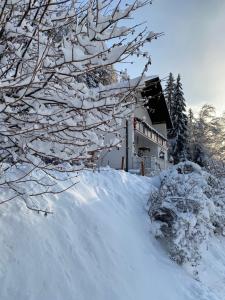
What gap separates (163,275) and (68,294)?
8.63 feet

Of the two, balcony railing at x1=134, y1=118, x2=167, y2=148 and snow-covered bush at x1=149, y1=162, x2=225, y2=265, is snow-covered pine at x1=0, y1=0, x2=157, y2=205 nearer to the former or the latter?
snow-covered bush at x1=149, y1=162, x2=225, y2=265

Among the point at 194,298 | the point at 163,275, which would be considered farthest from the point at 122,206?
the point at 194,298

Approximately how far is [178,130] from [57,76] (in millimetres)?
40303

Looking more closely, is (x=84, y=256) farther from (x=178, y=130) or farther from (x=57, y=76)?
(x=178, y=130)

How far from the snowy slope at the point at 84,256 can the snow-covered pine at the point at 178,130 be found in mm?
33815

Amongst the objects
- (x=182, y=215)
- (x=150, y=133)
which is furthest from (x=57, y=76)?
(x=150, y=133)

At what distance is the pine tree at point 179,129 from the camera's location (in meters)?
42.3

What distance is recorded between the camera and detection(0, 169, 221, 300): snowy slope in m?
4.77

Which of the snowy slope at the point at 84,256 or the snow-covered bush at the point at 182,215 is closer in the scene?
the snowy slope at the point at 84,256

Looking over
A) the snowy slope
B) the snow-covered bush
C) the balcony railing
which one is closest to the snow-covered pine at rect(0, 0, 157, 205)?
the snowy slope

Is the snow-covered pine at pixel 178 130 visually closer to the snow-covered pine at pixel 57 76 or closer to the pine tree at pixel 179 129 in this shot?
the pine tree at pixel 179 129

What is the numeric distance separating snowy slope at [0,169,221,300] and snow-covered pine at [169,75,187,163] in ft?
111

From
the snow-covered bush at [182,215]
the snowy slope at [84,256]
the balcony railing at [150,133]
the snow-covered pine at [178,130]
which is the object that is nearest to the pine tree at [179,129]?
the snow-covered pine at [178,130]

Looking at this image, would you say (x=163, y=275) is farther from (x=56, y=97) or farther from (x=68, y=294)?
(x=56, y=97)
